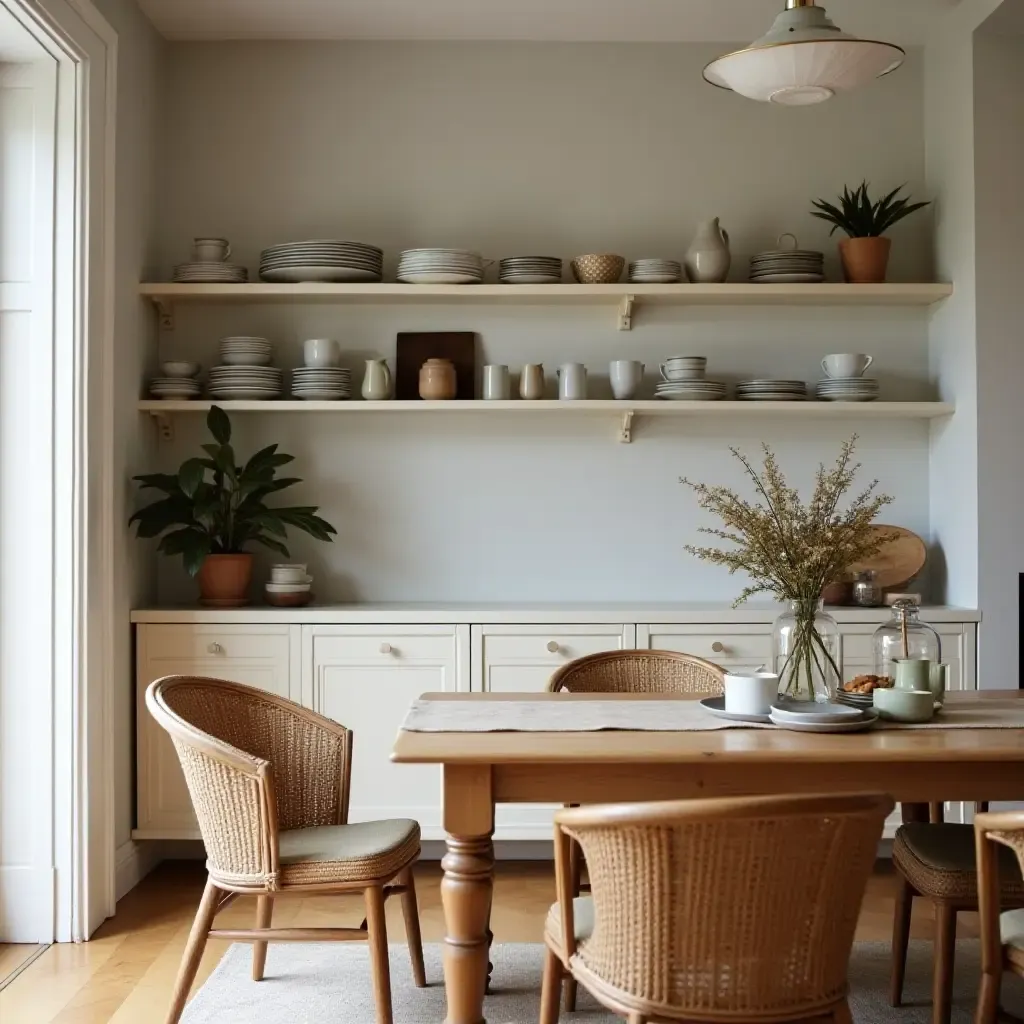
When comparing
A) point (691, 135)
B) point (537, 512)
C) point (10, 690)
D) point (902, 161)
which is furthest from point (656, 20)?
point (10, 690)

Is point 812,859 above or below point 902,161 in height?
below

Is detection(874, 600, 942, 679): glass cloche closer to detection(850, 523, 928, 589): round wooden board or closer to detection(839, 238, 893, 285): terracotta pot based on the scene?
detection(850, 523, 928, 589): round wooden board

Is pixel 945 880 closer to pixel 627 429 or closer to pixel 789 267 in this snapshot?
pixel 627 429

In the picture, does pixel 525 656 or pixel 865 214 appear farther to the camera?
pixel 865 214

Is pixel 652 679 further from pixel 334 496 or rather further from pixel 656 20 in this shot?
pixel 656 20

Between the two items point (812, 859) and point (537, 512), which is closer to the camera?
point (812, 859)

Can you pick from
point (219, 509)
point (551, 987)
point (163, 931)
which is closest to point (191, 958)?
point (551, 987)

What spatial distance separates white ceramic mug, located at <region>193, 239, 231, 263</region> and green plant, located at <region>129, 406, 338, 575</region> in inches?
20.5

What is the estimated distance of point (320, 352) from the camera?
4.09 m

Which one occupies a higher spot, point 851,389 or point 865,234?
point 865,234

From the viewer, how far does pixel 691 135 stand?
4.31m

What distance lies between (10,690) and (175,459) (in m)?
1.16

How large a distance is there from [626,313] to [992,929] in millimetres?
2560

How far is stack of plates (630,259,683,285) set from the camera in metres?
4.03
